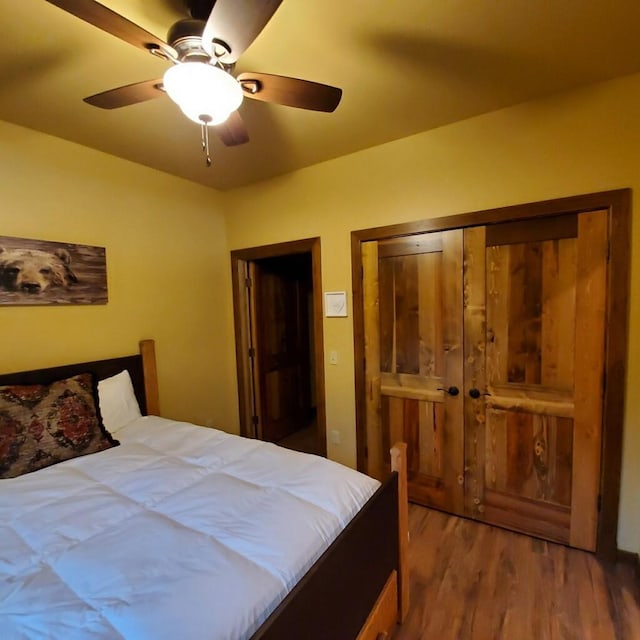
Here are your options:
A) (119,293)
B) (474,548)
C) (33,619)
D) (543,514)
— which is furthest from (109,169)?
(543,514)

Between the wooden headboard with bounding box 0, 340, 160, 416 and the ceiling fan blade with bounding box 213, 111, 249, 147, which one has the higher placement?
the ceiling fan blade with bounding box 213, 111, 249, 147

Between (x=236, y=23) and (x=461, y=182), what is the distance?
1.61m

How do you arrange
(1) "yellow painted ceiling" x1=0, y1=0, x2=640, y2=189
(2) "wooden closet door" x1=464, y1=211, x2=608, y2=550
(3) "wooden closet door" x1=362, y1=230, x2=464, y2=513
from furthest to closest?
1. (3) "wooden closet door" x1=362, y1=230, x2=464, y2=513
2. (2) "wooden closet door" x1=464, y1=211, x2=608, y2=550
3. (1) "yellow painted ceiling" x1=0, y1=0, x2=640, y2=189

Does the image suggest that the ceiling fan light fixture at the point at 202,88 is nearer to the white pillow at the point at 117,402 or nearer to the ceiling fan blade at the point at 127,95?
the ceiling fan blade at the point at 127,95

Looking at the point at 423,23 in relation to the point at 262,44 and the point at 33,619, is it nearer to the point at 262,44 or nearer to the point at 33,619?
the point at 262,44

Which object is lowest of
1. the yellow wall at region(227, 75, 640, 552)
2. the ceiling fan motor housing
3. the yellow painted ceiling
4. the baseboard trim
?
the baseboard trim

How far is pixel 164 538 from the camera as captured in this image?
1.07m

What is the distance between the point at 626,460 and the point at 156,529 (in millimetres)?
2268

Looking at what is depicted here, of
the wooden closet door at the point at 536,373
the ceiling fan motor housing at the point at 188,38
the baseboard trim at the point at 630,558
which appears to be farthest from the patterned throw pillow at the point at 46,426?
the baseboard trim at the point at 630,558

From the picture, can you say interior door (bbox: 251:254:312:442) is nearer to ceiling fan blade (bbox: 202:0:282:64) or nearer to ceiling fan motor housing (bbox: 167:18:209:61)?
ceiling fan motor housing (bbox: 167:18:209:61)

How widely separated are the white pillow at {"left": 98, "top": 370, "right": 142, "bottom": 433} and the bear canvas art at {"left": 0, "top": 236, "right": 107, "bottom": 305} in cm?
57

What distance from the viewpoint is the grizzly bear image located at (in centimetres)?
198

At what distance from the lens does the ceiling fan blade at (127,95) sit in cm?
135

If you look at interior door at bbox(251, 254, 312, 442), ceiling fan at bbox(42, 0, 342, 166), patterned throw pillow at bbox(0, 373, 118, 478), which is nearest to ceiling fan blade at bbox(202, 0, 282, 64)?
ceiling fan at bbox(42, 0, 342, 166)
